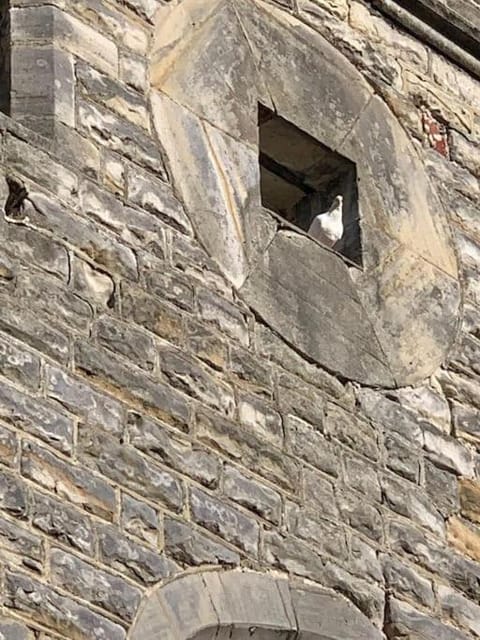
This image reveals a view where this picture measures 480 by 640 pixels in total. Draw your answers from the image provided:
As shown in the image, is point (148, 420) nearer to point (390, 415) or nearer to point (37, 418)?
point (37, 418)

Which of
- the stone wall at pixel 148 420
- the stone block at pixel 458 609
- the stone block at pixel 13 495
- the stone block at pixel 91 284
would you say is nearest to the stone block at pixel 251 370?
the stone wall at pixel 148 420

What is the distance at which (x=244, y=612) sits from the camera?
318 inches

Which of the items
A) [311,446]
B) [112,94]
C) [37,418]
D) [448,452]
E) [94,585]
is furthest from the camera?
[448,452]

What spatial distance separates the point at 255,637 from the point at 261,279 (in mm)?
1105

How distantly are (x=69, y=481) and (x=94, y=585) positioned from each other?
10.4 inches

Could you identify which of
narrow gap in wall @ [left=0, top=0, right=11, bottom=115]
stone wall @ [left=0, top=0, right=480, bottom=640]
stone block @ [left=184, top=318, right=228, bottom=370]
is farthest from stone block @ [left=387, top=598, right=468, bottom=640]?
narrow gap in wall @ [left=0, top=0, right=11, bottom=115]

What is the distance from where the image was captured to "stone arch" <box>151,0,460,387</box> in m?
8.80

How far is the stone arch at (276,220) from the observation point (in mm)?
8797

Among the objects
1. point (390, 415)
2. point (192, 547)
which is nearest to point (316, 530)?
point (192, 547)

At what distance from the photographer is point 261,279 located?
8781 millimetres

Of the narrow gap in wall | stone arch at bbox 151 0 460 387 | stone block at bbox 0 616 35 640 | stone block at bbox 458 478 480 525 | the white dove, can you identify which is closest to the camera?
stone block at bbox 0 616 35 640

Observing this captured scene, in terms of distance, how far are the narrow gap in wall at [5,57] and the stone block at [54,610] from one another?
4.80ft

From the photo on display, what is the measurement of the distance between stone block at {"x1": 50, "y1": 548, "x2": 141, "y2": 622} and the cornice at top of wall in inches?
100

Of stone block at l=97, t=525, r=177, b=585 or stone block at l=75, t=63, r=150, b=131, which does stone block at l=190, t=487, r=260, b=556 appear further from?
stone block at l=75, t=63, r=150, b=131
